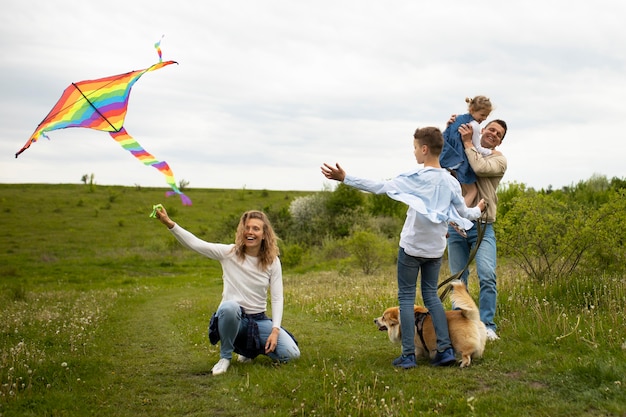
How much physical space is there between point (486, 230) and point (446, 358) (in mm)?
1947

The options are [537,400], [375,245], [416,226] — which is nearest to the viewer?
[537,400]

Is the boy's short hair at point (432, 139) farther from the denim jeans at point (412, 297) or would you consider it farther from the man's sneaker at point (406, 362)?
the man's sneaker at point (406, 362)

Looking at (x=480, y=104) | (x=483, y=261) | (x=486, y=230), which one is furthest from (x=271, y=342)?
(x=480, y=104)

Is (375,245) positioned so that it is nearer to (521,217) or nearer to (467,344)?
(521,217)

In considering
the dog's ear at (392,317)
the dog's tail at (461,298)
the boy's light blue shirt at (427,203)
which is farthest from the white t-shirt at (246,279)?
the dog's tail at (461,298)

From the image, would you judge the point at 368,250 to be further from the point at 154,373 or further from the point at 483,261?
the point at 154,373

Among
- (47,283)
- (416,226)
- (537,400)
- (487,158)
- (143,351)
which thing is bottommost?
(47,283)

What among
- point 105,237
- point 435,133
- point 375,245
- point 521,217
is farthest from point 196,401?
point 105,237

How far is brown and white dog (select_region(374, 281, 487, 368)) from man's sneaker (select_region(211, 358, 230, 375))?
2050 millimetres

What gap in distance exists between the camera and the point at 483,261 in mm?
7113

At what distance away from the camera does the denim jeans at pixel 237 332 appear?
665cm

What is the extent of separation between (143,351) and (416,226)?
483cm

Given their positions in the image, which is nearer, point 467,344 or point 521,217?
point 467,344

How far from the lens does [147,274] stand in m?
28.6
